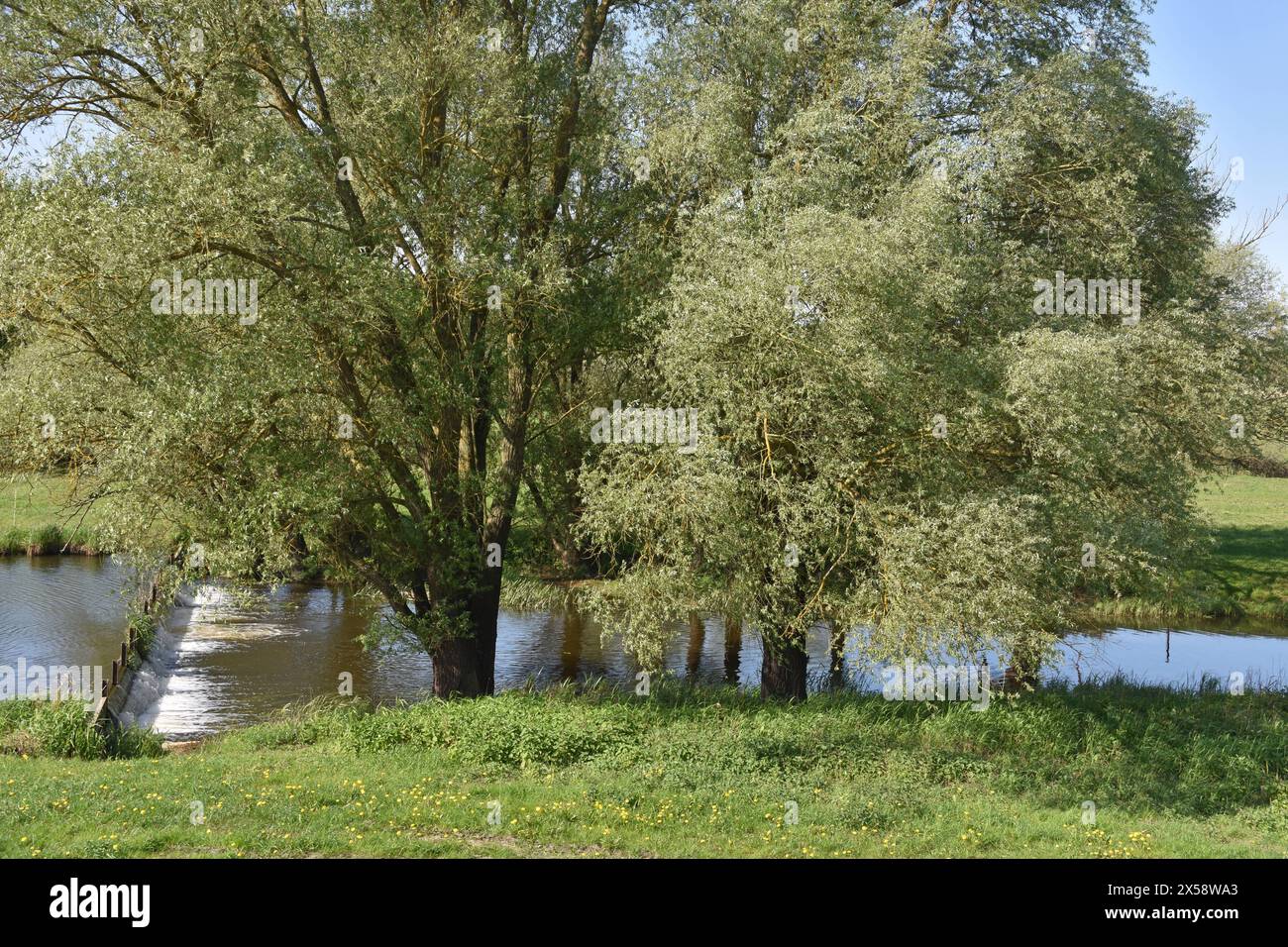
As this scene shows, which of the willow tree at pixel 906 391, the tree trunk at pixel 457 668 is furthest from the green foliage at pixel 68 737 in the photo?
the willow tree at pixel 906 391

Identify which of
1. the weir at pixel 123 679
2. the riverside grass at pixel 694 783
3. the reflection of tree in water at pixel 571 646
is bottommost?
the reflection of tree in water at pixel 571 646

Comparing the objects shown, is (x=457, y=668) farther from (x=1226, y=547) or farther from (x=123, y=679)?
(x=1226, y=547)

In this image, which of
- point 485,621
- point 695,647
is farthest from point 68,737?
point 695,647

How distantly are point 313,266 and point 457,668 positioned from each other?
25.2 ft

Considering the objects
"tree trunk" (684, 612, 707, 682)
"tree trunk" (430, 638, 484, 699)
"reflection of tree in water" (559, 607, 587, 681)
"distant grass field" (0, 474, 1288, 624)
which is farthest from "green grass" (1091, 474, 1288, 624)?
"tree trunk" (430, 638, 484, 699)

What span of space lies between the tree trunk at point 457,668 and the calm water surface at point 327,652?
1578 millimetres

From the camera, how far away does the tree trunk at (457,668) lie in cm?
1879

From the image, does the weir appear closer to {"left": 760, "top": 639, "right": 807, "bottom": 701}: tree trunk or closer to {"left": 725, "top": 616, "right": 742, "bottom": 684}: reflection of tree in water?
{"left": 760, "top": 639, "right": 807, "bottom": 701}: tree trunk

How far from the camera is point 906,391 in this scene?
1427 centimetres

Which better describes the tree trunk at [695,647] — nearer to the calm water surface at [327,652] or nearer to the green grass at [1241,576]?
the calm water surface at [327,652]

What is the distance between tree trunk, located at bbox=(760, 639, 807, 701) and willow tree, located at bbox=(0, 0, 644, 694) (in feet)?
17.4

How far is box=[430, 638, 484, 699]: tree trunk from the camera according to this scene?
61.6 ft

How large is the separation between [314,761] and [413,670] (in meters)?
11.0
